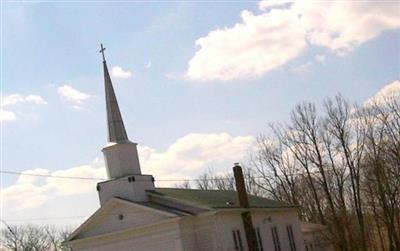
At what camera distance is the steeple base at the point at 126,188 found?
32.2 m

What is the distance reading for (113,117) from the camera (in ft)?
112

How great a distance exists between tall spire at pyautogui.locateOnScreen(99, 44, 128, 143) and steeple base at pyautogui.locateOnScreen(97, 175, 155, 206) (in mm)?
2337

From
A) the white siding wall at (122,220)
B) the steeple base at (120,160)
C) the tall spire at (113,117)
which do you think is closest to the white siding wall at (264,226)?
the white siding wall at (122,220)

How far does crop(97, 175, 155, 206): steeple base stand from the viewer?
32156 mm

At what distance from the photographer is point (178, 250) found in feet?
96.7

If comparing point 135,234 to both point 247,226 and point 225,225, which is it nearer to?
point 225,225

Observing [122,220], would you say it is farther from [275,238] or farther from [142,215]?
[275,238]

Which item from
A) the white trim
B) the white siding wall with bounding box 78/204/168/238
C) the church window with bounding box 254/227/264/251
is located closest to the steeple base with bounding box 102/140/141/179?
the white siding wall with bounding box 78/204/168/238

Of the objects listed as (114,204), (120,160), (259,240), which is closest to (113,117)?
(120,160)

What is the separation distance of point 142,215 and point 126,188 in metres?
2.06

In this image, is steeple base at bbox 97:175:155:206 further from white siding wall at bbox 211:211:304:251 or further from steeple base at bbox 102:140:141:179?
white siding wall at bbox 211:211:304:251

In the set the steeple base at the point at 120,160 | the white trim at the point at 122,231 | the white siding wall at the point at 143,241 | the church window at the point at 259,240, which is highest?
the steeple base at the point at 120,160

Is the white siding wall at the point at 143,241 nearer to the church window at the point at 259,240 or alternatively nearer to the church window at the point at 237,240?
the church window at the point at 237,240

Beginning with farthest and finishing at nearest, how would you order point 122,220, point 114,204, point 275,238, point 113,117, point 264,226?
point 275,238 → point 264,226 → point 113,117 → point 114,204 → point 122,220
